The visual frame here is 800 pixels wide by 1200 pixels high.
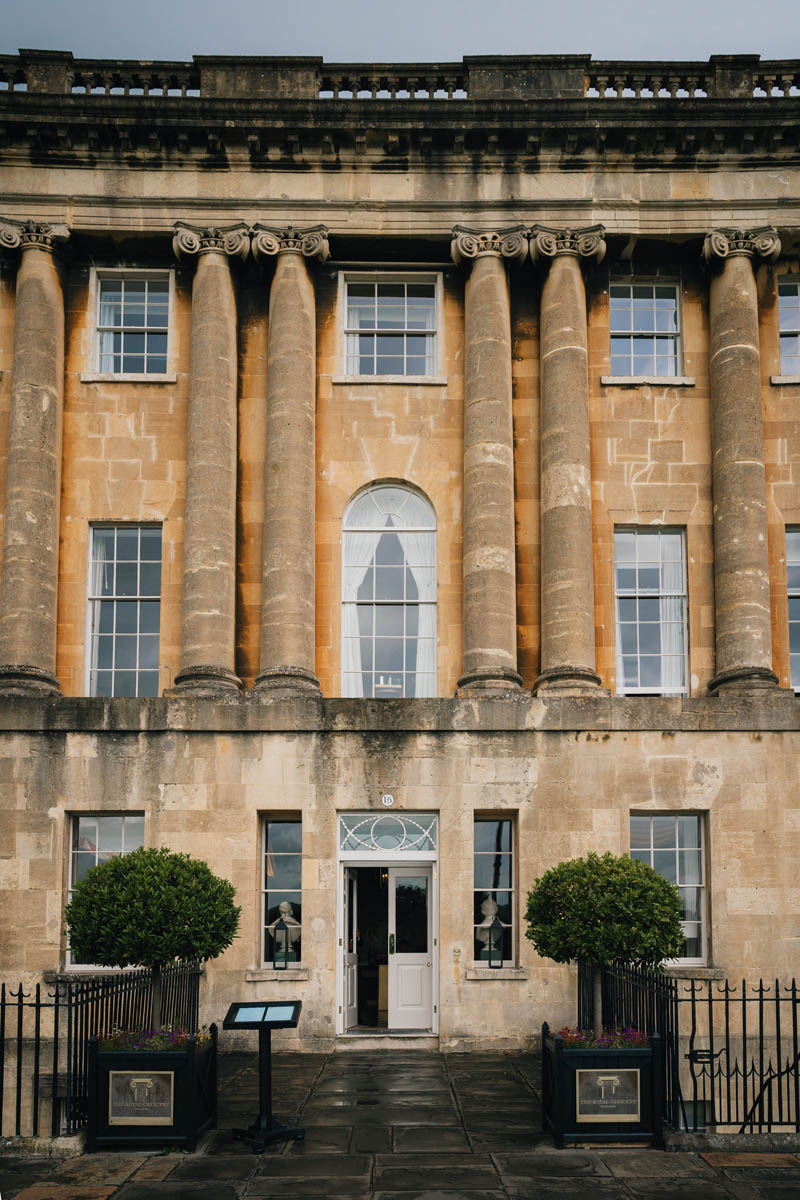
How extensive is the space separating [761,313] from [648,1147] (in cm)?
1524

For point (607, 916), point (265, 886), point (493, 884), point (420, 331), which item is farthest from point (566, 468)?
point (607, 916)

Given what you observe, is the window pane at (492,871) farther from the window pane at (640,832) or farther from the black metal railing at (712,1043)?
the black metal railing at (712,1043)

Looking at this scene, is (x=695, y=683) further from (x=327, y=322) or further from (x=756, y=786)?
(x=327, y=322)

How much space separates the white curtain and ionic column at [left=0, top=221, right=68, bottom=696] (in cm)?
468

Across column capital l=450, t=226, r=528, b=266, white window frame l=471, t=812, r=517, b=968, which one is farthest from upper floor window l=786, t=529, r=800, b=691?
column capital l=450, t=226, r=528, b=266

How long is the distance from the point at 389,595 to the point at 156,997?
969cm

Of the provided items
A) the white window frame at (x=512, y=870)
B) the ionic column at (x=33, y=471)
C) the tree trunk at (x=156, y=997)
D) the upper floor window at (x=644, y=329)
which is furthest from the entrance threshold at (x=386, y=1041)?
the upper floor window at (x=644, y=329)

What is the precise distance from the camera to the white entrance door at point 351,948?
20.0 meters

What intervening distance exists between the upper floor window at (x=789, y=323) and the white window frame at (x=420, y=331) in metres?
6.03

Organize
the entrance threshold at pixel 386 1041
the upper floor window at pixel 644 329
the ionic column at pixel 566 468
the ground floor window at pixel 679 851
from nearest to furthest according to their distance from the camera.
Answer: the entrance threshold at pixel 386 1041 → the ground floor window at pixel 679 851 → the ionic column at pixel 566 468 → the upper floor window at pixel 644 329

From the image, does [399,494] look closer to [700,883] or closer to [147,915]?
[700,883]

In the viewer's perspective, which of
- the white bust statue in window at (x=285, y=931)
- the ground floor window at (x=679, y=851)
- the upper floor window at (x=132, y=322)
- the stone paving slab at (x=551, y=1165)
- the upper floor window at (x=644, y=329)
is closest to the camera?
the stone paving slab at (x=551, y=1165)

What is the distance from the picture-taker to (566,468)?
21.5 meters

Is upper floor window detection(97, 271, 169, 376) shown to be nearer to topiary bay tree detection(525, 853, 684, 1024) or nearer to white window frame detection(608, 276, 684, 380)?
white window frame detection(608, 276, 684, 380)
